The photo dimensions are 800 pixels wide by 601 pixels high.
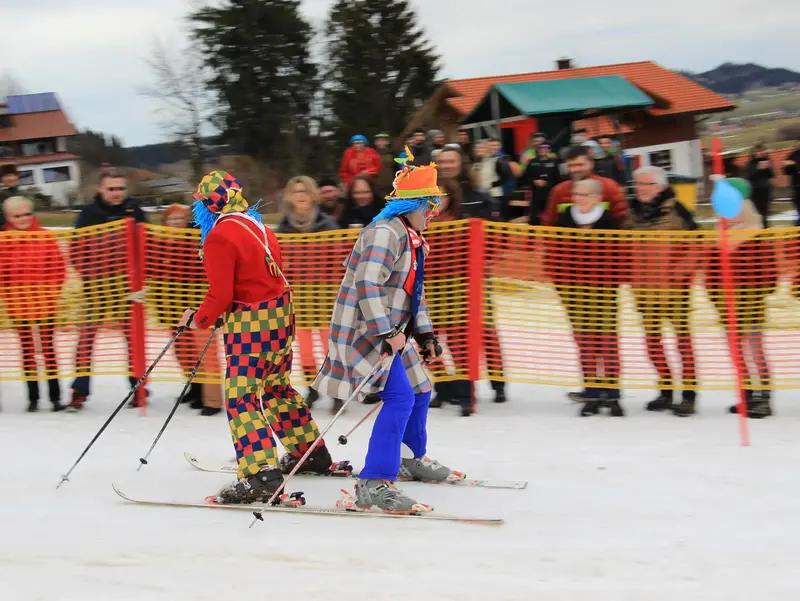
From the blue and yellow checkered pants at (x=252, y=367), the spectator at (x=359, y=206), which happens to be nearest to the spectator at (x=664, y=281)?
the spectator at (x=359, y=206)

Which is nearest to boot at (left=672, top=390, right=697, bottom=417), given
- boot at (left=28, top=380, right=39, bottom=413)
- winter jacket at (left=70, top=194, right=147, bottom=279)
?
winter jacket at (left=70, top=194, right=147, bottom=279)

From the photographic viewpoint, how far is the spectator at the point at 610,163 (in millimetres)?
→ 10695

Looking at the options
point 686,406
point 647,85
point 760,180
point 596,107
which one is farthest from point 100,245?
point 647,85

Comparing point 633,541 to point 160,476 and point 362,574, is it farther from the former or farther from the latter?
point 160,476

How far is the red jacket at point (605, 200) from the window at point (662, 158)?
75.6 ft

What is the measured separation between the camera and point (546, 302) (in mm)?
7395

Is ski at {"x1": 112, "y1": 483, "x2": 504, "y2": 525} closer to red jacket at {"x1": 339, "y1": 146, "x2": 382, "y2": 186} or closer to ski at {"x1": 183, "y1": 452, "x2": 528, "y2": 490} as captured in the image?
ski at {"x1": 183, "y1": 452, "x2": 528, "y2": 490}

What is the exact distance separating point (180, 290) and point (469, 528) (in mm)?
3631

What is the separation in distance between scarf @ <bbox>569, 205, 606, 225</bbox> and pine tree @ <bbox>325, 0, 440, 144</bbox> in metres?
29.3

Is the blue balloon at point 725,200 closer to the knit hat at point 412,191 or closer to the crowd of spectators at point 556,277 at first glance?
the crowd of spectators at point 556,277

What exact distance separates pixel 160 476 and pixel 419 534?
1.91m

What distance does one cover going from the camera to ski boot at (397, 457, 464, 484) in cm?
554

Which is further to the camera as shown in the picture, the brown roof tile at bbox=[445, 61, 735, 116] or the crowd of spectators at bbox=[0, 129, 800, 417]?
the brown roof tile at bbox=[445, 61, 735, 116]

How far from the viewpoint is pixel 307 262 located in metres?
7.53
